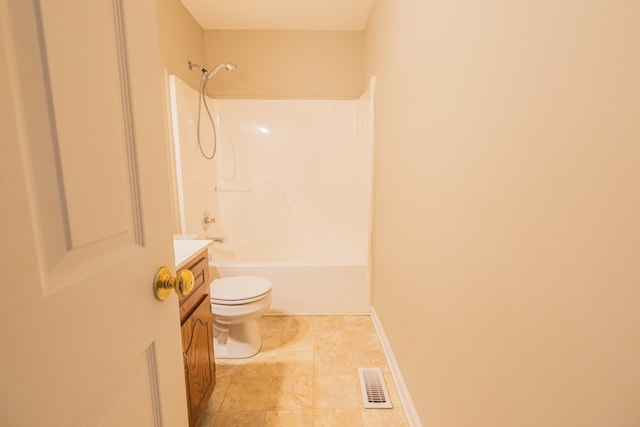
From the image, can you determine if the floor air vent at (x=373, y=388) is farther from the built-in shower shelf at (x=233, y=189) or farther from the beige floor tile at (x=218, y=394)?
the built-in shower shelf at (x=233, y=189)

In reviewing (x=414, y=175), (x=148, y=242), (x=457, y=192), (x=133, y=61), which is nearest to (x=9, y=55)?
(x=133, y=61)

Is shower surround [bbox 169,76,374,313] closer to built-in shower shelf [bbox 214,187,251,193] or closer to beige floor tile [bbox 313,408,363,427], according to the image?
built-in shower shelf [bbox 214,187,251,193]

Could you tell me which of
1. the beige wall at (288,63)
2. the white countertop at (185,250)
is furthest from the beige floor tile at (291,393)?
the beige wall at (288,63)

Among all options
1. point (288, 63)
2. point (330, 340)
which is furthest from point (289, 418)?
point (288, 63)

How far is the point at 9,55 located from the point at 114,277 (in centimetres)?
32

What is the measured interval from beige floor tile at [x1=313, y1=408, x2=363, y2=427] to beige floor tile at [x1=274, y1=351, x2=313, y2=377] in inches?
11.1

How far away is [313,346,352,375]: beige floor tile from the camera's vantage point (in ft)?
5.44

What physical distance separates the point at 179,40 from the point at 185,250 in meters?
1.80

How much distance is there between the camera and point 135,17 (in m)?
0.52

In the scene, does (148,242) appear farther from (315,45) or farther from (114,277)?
(315,45)

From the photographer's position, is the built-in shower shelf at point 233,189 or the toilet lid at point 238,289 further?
the built-in shower shelf at point 233,189

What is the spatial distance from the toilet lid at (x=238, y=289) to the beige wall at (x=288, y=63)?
5.91 feet

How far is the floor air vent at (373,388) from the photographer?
1410 millimetres

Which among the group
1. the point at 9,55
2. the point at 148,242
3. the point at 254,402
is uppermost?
the point at 9,55
